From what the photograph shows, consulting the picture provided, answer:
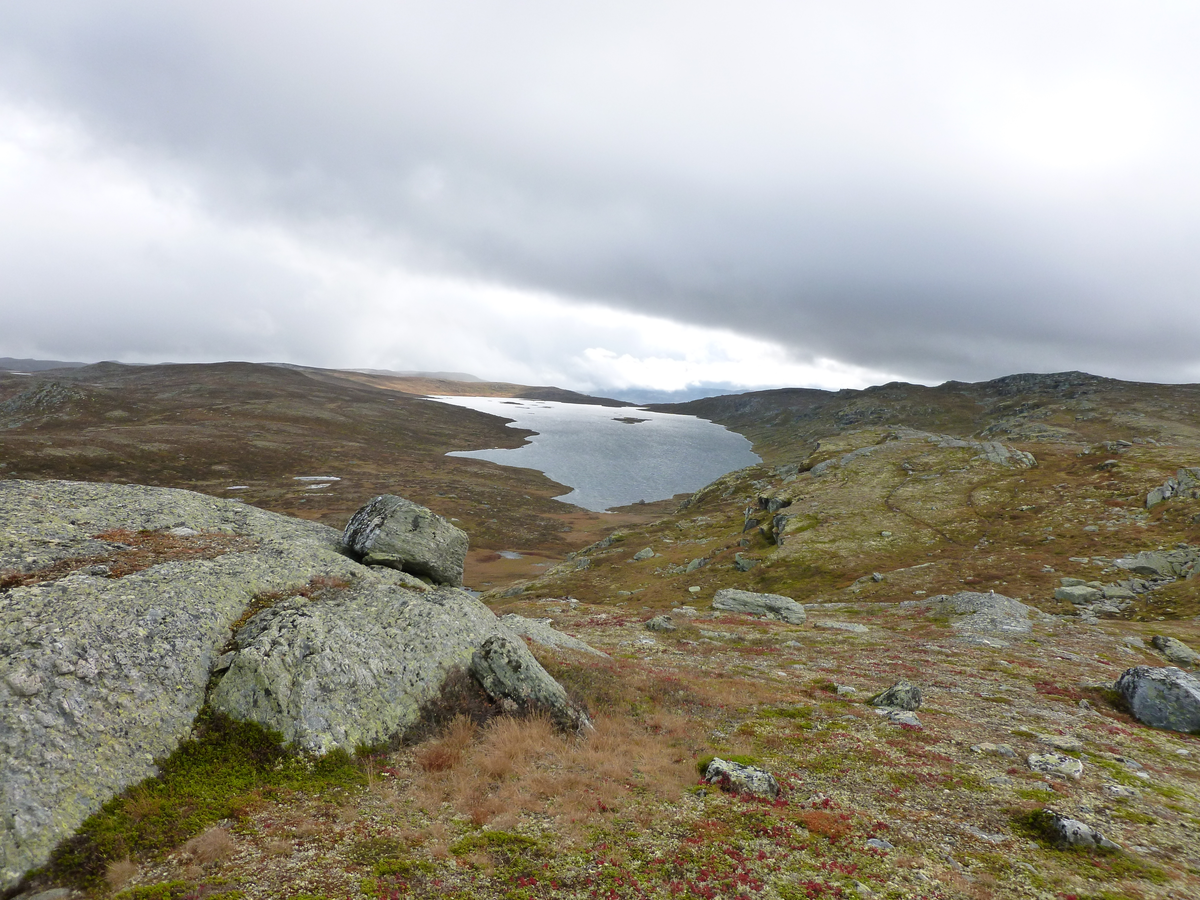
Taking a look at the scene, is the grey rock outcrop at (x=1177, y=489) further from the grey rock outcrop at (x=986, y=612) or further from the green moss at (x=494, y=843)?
the green moss at (x=494, y=843)

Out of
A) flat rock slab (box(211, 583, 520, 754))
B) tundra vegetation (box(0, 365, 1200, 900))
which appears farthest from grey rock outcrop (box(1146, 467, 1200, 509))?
flat rock slab (box(211, 583, 520, 754))

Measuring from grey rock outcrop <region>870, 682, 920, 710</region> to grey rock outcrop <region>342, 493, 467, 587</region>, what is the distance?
19.9 meters

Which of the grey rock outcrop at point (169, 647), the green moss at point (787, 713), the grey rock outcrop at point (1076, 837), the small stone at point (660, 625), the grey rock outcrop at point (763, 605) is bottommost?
the grey rock outcrop at point (763, 605)

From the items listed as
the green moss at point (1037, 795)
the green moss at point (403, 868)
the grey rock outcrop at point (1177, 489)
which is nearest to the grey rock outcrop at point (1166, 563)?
the grey rock outcrop at point (1177, 489)

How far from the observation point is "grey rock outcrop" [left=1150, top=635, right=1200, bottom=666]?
3168cm

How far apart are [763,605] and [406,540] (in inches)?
1417

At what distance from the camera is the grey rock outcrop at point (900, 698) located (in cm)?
2133

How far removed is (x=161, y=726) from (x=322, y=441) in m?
201

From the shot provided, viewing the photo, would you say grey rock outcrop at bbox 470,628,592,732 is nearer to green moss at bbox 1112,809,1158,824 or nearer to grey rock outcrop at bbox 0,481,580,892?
grey rock outcrop at bbox 0,481,580,892

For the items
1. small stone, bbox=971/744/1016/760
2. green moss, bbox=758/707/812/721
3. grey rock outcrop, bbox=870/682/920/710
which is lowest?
green moss, bbox=758/707/812/721

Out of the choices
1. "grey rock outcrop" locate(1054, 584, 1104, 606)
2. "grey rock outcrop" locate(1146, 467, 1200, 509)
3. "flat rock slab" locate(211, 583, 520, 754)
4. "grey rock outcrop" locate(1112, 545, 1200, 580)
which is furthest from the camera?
"grey rock outcrop" locate(1146, 467, 1200, 509)

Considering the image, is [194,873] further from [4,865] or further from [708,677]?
[708,677]

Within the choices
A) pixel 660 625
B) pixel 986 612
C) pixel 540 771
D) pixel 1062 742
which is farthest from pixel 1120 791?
pixel 986 612

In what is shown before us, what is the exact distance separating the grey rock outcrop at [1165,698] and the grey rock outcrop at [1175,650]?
566 inches
